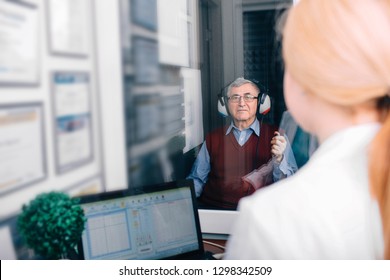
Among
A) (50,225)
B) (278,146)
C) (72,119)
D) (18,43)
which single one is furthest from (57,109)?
(278,146)

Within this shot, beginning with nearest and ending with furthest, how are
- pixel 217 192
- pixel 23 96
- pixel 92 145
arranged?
pixel 23 96, pixel 92 145, pixel 217 192

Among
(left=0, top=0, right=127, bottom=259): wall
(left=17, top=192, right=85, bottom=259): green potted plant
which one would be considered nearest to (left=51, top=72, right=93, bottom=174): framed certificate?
(left=0, top=0, right=127, bottom=259): wall

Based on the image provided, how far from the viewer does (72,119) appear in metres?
1.13

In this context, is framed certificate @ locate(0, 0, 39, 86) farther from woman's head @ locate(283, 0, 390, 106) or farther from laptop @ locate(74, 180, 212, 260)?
woman's head @ locate(283, 0, 390, 106)

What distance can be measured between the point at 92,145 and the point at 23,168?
7.7 inches

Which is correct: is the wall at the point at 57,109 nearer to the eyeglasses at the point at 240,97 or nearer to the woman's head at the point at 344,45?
the eyeglasses at the point at 240,97

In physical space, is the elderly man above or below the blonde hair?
below

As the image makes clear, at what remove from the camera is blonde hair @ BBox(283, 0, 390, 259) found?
0.83 meters

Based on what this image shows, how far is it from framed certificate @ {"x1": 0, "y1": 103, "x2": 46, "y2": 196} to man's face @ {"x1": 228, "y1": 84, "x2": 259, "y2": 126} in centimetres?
57

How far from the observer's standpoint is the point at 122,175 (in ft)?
4.10

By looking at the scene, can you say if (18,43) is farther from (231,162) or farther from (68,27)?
(231,162)

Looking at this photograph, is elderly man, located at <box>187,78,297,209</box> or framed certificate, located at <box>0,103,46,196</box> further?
elderly man, located at <box>187,78,297,209</box>

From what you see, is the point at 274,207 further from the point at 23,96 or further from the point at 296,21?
the point at 23,96
